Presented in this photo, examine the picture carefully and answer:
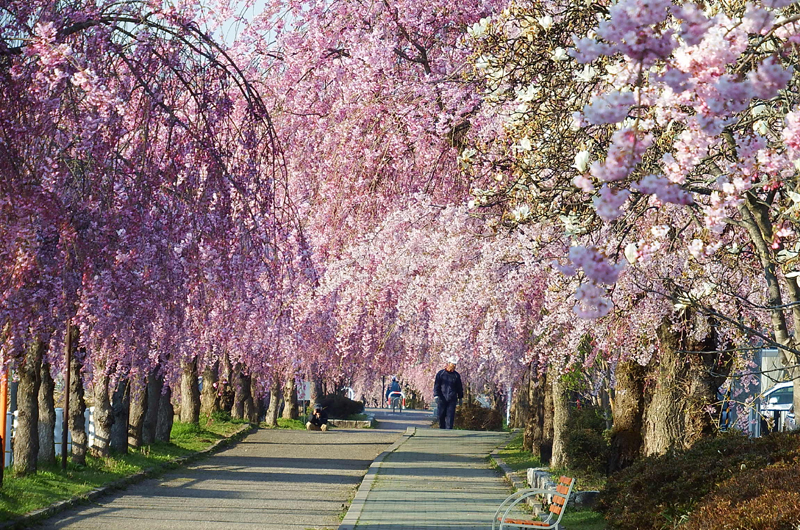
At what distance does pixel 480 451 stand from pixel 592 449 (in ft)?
40.0

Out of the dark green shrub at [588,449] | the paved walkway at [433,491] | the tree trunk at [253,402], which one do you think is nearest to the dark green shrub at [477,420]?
the tree trunk at [253,402]

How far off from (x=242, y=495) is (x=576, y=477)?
5.68 metres

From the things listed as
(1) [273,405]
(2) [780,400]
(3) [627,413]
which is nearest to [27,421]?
(3) [627,413]

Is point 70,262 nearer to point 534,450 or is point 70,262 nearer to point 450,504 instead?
point 450,504

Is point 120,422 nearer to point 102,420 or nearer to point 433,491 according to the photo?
point 102,420

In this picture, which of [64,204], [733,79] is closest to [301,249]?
[64,204]

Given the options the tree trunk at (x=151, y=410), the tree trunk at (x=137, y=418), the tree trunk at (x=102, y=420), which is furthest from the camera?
the tree trunk at (x=151, y=410)

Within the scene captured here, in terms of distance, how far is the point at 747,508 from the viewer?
8789 millimetres

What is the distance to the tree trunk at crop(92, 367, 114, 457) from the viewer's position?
21984 mm

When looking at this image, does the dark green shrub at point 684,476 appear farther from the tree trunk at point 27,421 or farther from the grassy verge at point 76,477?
the tree trunk at point 27,421

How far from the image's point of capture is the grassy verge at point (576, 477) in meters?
13.5

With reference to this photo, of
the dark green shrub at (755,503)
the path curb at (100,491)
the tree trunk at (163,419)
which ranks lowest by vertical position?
the path curb at (100,491)

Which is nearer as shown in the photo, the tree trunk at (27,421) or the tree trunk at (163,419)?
the tree trunk at (27,421)

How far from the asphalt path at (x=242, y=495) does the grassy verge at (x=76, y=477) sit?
1.30 feet
